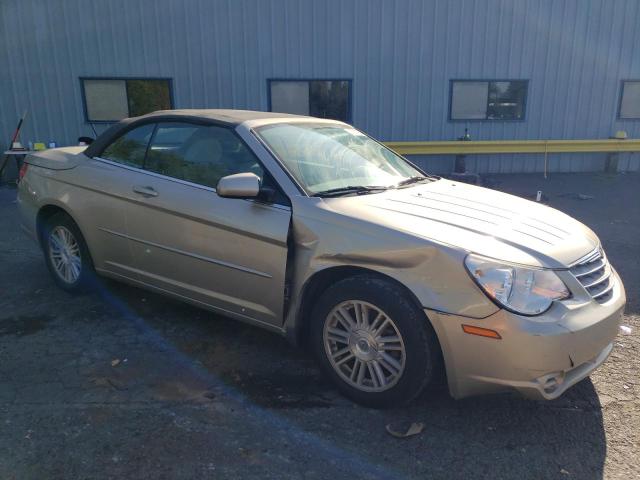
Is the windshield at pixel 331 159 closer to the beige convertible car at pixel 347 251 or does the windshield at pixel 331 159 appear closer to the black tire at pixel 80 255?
the beige convertible car at pixel 347 251

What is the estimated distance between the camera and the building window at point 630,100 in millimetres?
13039

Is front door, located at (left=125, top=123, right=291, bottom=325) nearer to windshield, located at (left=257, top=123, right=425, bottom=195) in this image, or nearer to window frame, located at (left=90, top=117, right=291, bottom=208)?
window frame, located at (left=90, top=117, right=291, bottom=208)

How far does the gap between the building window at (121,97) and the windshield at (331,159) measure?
8.41 m

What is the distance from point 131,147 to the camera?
13.7 ft

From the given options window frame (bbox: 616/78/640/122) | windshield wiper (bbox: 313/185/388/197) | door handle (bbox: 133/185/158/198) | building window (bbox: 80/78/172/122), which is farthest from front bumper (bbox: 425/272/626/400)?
window frame (bbox: 616/78/640/122)

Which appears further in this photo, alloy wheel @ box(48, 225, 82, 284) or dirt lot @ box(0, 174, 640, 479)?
alloy wheel @ box(48, 225, 82, 284)

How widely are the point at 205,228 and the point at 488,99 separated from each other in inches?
424

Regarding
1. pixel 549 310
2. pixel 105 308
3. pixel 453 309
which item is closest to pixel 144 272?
pixel 105 308

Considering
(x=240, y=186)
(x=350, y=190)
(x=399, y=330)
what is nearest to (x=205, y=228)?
(x=240, y=186)

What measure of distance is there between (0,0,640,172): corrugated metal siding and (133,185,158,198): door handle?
822 cm

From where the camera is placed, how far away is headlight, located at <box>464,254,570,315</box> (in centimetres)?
256

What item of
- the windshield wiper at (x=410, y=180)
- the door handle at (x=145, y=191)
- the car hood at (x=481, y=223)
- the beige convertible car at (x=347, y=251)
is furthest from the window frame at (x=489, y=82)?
the door handle at (x=145, y=191)

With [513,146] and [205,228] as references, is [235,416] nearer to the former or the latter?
[205,228]

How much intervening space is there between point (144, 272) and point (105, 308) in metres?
0.73
